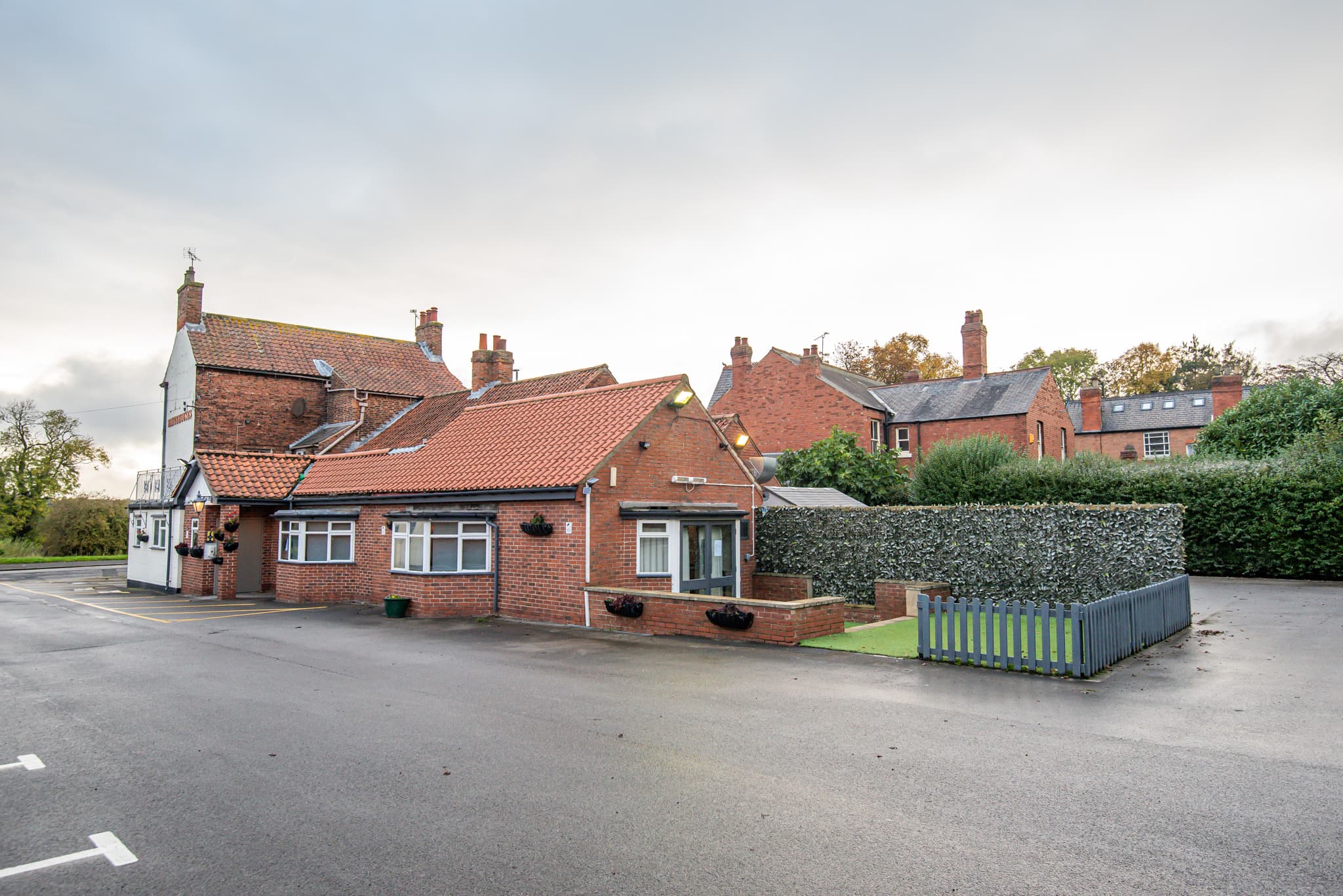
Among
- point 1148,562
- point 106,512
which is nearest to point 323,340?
point 106,512

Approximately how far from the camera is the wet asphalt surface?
468 centimetres

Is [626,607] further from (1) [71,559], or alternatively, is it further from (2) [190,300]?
(1) [71,559]

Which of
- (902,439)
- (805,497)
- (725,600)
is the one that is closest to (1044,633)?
(725,600)

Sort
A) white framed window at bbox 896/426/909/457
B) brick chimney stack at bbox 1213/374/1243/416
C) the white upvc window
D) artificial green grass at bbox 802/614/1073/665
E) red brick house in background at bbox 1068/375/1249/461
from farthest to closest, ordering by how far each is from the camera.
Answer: red brick house in background at bbox 1068/375/1249/461 → brick chimney stack at bbox 1213/374/1243/416 → white framed window at bbox 896/426/909/457 → the white upvc window → artificial green grass at bbox 802/614/1073/665

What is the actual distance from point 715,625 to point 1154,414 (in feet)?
143

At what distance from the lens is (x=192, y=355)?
31.5 meters

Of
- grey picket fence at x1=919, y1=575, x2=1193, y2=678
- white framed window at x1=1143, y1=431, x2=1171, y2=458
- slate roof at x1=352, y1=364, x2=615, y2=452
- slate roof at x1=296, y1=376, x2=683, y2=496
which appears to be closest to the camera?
grey picket fence at x1=919, y1=575, x2=1193, y2=678

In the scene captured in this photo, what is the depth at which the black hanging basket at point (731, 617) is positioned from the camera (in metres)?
13.3

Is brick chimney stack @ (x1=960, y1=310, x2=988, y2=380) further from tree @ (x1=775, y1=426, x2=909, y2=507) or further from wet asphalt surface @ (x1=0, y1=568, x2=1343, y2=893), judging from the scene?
wet asphalt surface @ (x1=0, y1=568, x2=1343, y2=893)

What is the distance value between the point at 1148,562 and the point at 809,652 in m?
7.33

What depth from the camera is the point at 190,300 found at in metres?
33.2

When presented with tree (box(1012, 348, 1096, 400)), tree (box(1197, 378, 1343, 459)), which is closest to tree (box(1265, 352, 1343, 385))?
tree (box(1197, 378, 1343, 459))

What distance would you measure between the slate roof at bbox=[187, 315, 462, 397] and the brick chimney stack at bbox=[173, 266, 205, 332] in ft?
1.36

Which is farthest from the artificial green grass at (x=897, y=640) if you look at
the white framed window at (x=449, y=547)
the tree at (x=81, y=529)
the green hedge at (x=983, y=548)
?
the tree at (x=81, y=529)
